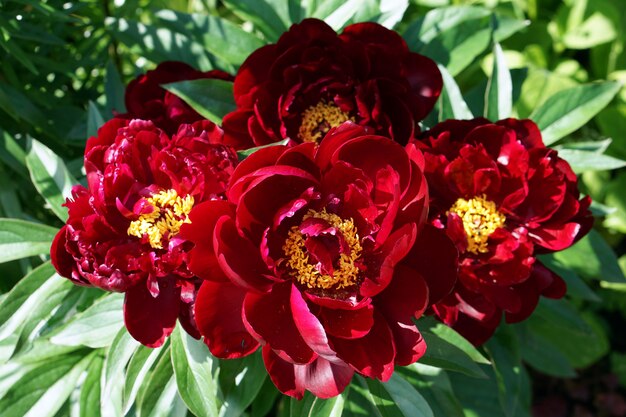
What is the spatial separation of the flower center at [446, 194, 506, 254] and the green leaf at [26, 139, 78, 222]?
18.8 inches

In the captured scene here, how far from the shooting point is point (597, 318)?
1.79 meters

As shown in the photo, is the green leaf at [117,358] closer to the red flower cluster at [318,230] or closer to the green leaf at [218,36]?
the red flower cluster at [318,230]

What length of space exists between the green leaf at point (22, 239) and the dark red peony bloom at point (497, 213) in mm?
489

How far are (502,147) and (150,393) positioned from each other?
498mm

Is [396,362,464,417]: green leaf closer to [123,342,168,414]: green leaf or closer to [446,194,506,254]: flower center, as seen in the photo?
[446,194,506,254]: flower center

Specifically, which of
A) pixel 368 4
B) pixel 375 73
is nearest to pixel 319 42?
pixel 375 73

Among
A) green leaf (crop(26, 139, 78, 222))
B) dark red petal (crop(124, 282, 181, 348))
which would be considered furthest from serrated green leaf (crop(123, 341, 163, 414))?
green leaf (crop(26, 139, 78, 222))

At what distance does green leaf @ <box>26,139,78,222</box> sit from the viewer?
848 mm

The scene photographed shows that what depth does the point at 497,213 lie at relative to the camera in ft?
2.49

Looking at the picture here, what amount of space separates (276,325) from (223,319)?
5 centimetres

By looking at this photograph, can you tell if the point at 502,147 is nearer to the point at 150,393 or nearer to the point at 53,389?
the point at 150,393

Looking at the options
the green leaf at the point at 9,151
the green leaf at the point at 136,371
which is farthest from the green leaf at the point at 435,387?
the green leaf at the point at 9,151

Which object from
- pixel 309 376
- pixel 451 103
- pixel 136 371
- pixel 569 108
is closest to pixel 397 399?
pixel 309 376

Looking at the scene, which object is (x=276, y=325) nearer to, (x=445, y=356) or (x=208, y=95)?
(x=445, y=356)
